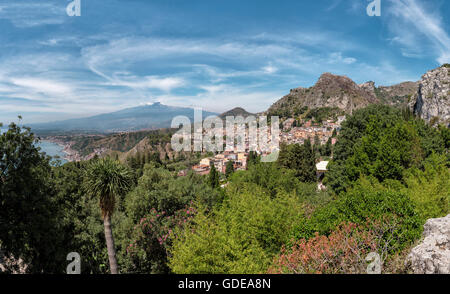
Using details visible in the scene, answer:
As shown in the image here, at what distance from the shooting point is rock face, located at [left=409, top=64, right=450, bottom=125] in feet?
207

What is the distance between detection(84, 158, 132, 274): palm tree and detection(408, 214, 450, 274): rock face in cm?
1105

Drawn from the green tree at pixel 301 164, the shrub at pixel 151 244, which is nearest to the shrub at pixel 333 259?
the shrub at pixel 151 244

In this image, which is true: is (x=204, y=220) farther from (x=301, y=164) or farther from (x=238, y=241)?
(x=301, y=164)

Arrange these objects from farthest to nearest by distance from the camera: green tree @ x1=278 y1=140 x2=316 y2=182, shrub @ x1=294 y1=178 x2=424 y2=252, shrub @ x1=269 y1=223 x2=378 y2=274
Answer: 1. green tree @ x1=278 y1=140 x2=316 y2=182
2. shrub @ x1=294 y1=178 x2=424 y2=252
3. shrub @ x1=269 y1=223 x2=378 y2=274

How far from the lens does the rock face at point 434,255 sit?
5.24m

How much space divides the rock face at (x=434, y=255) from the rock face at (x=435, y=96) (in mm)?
71193

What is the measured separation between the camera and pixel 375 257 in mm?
6430

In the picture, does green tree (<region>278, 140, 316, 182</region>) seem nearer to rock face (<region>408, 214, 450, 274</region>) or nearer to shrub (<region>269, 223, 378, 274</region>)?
shrub (<region>269, 223, 378, 274</region>)

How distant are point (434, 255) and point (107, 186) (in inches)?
461

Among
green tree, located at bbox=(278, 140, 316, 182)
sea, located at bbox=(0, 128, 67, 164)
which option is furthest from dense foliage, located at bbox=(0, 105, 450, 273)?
green tree, located at bbox=(278, 140, 316, 182)

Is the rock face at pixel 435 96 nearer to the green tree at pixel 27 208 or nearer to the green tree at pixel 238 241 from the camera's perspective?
the green tree at pixel 238 241

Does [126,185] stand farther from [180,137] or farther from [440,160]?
[180,137]
